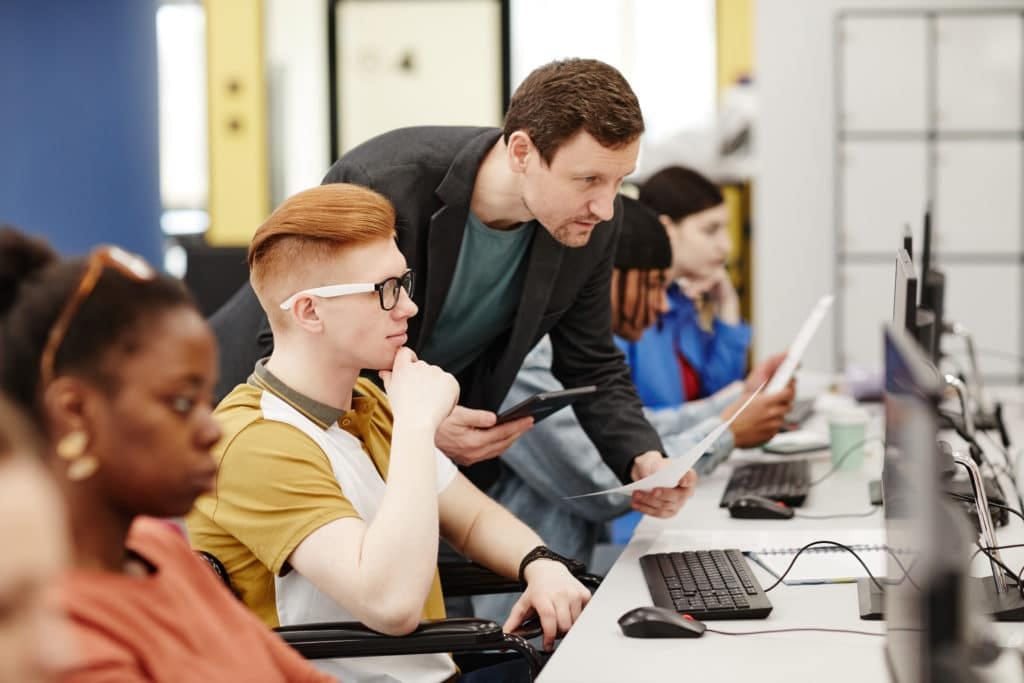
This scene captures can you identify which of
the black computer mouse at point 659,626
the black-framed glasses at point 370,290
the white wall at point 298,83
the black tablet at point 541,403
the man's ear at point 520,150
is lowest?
the black computer mouse at point 659,626

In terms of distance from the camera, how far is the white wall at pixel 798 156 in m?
5.46

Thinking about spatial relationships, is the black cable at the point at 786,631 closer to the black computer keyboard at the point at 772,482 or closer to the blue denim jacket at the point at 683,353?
the black computer keyboard at the point at 772,482

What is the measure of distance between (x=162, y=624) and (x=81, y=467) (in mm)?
175

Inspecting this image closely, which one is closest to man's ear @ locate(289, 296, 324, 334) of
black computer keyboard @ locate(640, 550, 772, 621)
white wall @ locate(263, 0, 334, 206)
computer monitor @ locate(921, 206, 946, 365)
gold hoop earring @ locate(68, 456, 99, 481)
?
black computer keyboard @ locate(640, 550, 772, 621)

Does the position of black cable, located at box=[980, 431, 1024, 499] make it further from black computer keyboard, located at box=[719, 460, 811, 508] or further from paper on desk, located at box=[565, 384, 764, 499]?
paper on desk, located at box=[565, 384, 764, 499]

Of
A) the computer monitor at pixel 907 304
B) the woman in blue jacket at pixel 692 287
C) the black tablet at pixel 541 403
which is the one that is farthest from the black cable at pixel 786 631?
the woman in blue jacket at pixel 692 287

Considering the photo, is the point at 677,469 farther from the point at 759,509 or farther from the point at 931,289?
the point at 931,289

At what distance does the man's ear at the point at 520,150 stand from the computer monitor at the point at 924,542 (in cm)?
99

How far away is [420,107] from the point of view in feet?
23.2

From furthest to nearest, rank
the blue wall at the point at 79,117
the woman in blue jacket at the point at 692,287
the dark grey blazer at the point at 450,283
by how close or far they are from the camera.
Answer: the blue wall at the point at 79,117, the woman in blue jacket at the point at 692,287, the dark grey blazer at the point at 450,283

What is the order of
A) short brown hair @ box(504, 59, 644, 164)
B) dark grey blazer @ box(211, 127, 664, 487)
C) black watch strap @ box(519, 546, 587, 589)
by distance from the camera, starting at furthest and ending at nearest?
dark grey blazer @ box(211, 127, 664, 487) < short brown hair @ box(504, 59, 644, 164) < black watch strap @ box(519, 546, 587, 589)

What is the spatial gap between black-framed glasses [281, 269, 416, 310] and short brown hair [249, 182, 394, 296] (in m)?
0.05

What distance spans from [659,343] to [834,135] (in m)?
2.72

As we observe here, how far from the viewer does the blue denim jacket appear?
3031 millimetres
